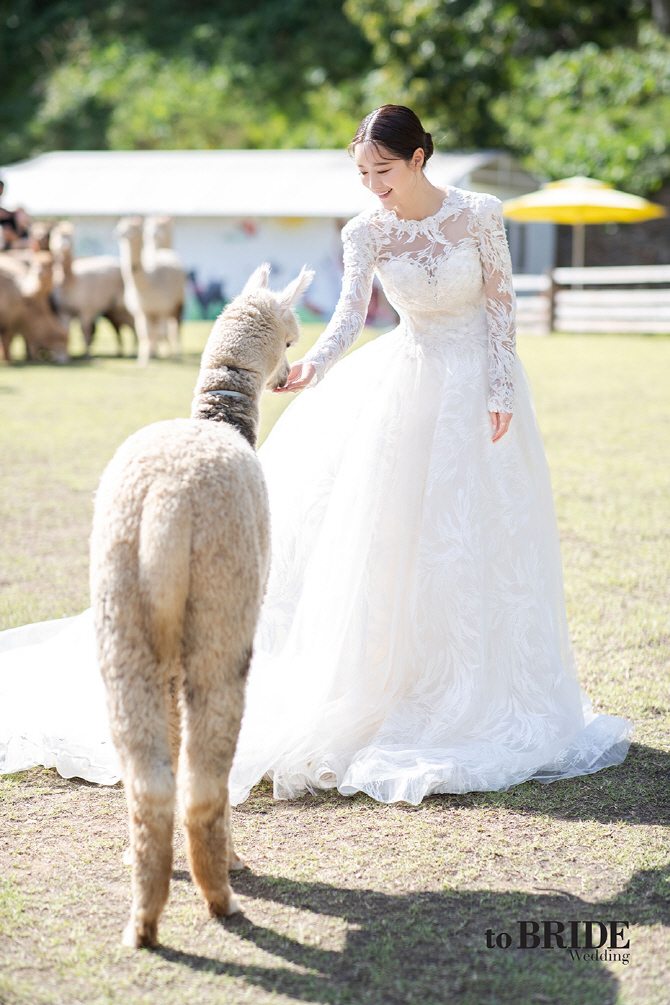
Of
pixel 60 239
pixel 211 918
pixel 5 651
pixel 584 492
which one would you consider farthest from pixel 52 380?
pixel 211 918

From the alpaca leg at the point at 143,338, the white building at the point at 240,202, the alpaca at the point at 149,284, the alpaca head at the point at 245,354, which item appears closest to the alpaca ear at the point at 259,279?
the alpaca head at the point at 245,354

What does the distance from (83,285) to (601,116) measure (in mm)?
14661

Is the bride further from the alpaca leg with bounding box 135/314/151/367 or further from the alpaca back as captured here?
the alpaca leg with bounding box 135/314/151/367

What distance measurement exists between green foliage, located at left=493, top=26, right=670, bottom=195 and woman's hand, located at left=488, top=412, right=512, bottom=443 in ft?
72.5

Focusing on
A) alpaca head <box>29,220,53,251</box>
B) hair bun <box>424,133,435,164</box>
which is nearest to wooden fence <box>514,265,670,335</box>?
alpaca head <box>29,220,53,251</box>

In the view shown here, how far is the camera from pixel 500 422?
3291mm

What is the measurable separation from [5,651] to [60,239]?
12091 mm

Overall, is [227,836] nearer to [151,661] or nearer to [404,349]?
[151,661]

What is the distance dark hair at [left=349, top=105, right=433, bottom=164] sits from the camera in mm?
3146

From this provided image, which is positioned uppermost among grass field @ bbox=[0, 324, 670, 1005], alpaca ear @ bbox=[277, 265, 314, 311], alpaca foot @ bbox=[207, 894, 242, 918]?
alpaca ear @ bbox=[277, 265, 314, 311]

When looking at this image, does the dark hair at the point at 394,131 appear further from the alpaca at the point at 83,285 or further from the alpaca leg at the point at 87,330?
the alpaca leg at the point at 87,330

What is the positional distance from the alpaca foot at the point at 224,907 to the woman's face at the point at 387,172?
2.23m

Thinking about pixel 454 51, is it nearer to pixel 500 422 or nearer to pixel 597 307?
pixel 597 307

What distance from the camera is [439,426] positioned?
11.0ft
